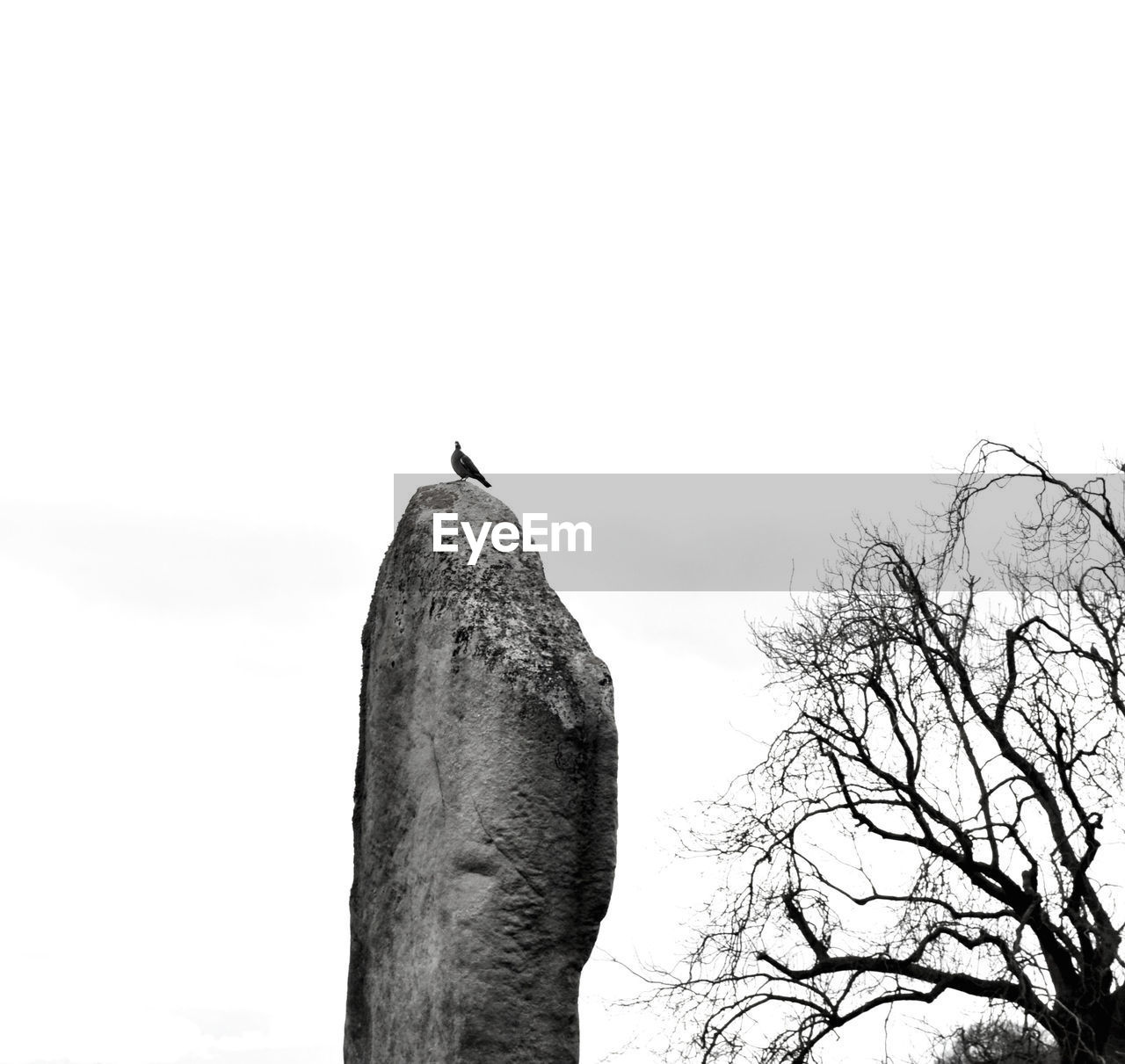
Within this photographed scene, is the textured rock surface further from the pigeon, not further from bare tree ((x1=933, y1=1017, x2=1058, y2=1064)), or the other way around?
bare tree ((x1=933, y1=1017, x2=1058, y2=1064))

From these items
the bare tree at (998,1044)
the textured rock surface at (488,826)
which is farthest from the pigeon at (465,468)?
the bare tree at (998,1044)

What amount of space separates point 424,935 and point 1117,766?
29.9 feet

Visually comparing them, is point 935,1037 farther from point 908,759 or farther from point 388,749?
point 388,749

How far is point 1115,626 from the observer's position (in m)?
14.3

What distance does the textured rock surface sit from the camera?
21.3ft

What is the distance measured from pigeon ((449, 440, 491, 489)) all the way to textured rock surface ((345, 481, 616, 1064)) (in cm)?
58

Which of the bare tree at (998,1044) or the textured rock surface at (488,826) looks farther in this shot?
the bare tree at (998,1044)

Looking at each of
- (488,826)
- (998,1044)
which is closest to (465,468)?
(488,826)

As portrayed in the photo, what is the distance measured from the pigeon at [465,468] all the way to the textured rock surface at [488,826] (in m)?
0.58

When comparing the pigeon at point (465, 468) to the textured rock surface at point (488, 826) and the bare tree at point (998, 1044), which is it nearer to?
the textured rock surface at point (488, 826)

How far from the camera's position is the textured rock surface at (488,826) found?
21.3 ft

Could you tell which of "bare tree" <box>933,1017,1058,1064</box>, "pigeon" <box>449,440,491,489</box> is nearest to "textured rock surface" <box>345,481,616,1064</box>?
"pigeon" <box>449,440,491,489</box>

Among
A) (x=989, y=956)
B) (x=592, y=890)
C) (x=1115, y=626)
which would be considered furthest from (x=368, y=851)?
(x=1115, y=626)

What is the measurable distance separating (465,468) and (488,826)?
2291 mm
